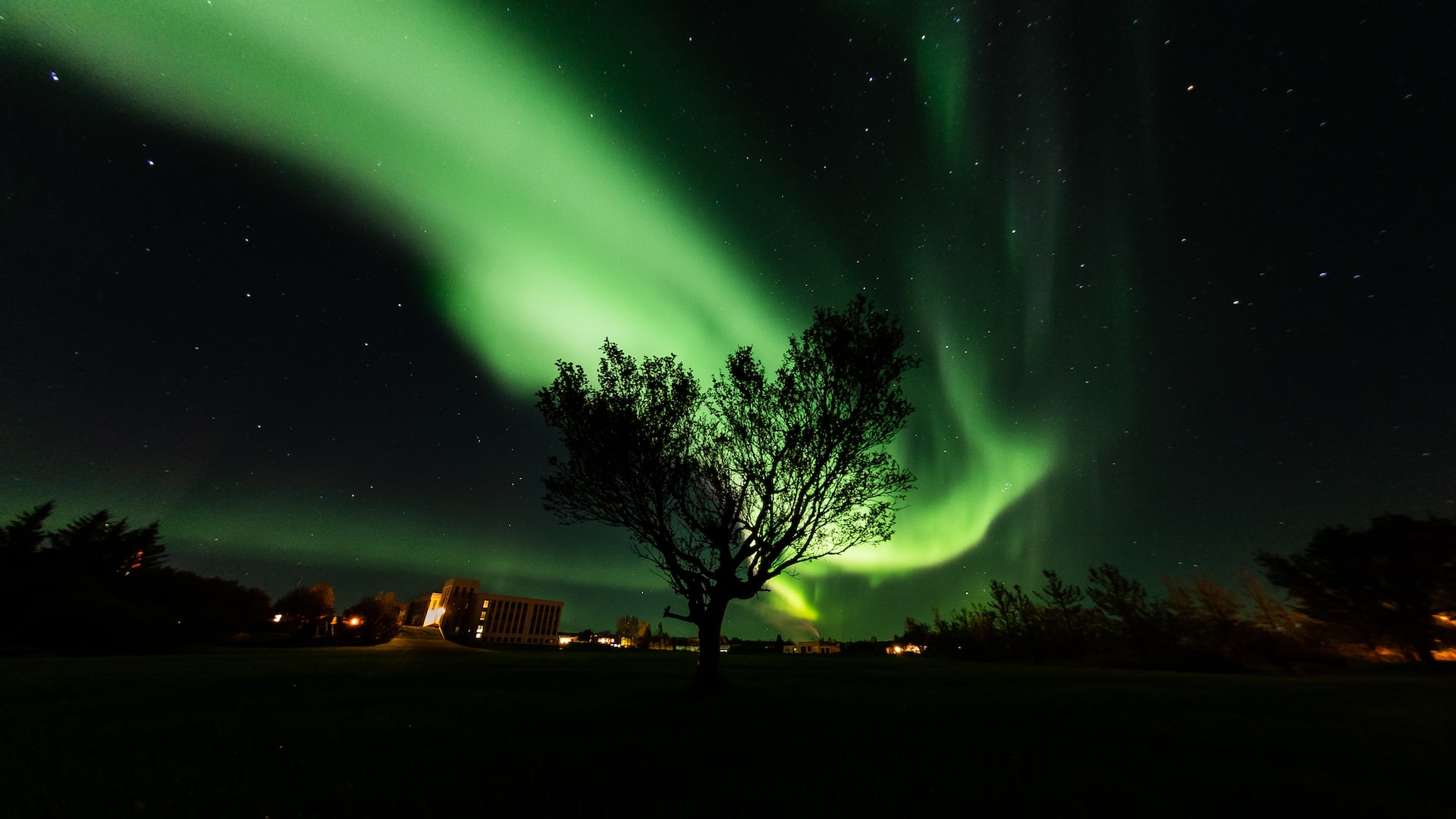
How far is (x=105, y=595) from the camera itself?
179 feet

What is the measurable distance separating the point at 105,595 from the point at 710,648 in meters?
75.5

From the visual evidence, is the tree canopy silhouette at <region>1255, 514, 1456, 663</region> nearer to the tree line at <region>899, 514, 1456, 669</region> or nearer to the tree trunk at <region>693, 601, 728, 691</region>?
the tree line at <region>899, 514, 1456, 669</region>

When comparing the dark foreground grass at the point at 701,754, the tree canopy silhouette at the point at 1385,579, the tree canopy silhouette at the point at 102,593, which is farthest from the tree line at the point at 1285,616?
the tree canopy silhouette at the point at 102,593

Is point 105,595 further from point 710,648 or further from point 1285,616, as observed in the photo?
point 1285,616

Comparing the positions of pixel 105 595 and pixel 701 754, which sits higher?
pixel 105 595

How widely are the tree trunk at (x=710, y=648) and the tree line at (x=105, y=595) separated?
70.8 m

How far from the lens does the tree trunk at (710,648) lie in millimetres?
19484

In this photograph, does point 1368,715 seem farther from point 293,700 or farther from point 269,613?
point 269,613

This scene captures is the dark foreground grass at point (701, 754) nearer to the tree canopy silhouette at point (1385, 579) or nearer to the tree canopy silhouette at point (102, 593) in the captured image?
the tree canopy silhouette at point (1385, 579)

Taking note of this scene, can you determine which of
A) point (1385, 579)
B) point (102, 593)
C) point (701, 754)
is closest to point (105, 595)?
point (102, 593)

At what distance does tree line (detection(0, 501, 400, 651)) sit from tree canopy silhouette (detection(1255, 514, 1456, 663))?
120 metres

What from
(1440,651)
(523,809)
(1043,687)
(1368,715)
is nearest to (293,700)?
(523,809)

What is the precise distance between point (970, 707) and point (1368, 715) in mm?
10968

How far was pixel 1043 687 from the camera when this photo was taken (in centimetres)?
2212
